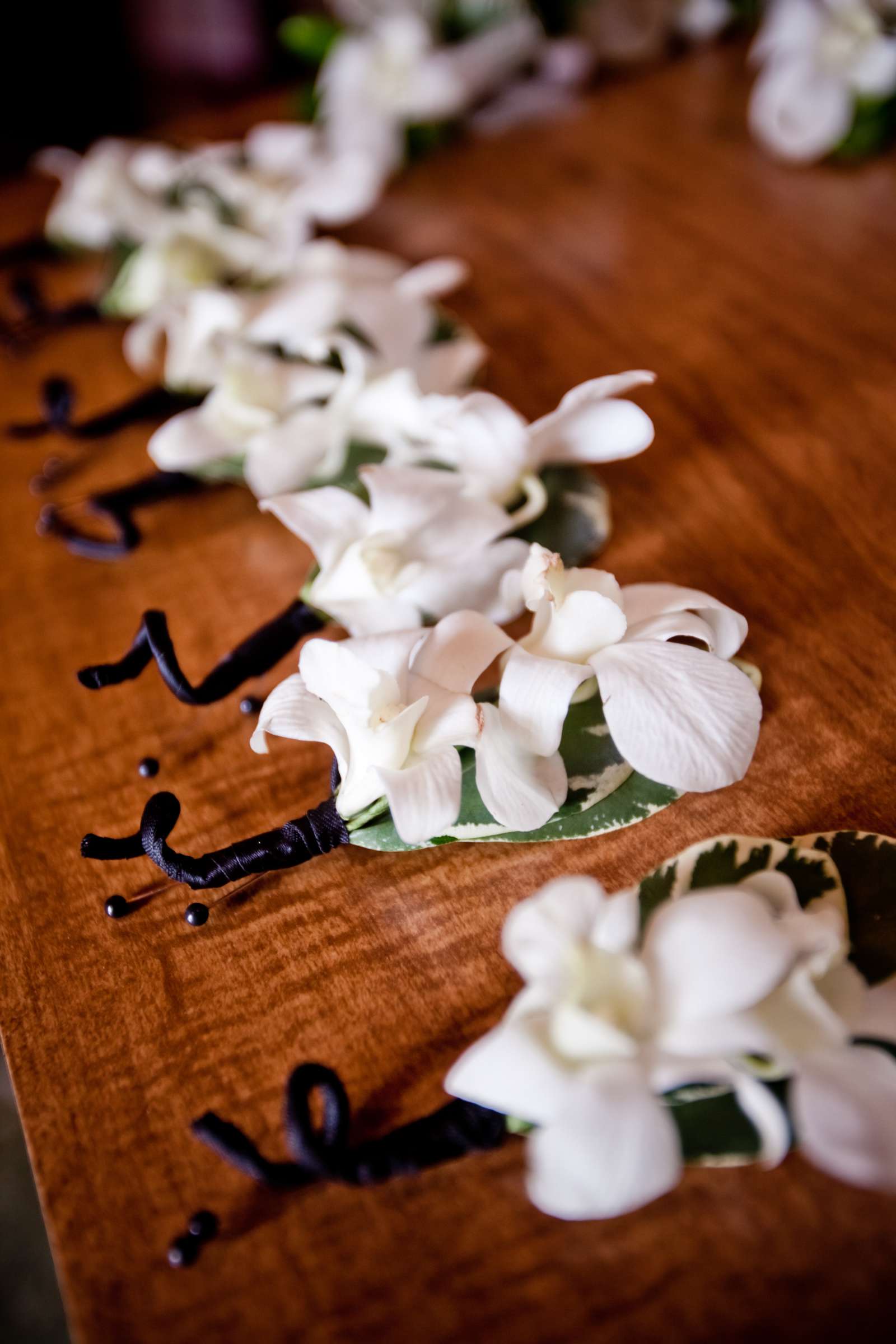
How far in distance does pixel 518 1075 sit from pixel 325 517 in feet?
0.82

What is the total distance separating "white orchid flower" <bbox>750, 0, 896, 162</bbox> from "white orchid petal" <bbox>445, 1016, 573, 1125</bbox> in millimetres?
651

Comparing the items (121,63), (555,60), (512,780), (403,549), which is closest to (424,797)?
(512,780)

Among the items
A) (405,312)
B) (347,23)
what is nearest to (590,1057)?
(405,312)

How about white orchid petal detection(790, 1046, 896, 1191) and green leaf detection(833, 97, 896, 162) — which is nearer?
white orchid petal detection(790, 1046, 896, 1191)

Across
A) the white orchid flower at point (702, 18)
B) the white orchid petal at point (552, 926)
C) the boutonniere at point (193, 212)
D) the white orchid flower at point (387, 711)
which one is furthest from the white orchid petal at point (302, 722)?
the white orchid flower at point (702, 18)

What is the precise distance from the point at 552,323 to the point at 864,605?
286 millimetres

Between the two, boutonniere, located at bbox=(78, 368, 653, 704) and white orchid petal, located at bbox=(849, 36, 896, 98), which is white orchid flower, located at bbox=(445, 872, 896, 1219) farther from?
white orchid petal, located at bbox=(849, 36, 896, 98)

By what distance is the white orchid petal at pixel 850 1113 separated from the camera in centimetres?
23

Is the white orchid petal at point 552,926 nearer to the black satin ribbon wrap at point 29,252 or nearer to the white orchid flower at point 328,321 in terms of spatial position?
the white orchid flower at point 328,321

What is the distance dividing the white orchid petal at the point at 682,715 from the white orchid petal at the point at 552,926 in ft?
0.22

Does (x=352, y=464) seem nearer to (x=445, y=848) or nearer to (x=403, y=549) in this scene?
(x=403, y=549)

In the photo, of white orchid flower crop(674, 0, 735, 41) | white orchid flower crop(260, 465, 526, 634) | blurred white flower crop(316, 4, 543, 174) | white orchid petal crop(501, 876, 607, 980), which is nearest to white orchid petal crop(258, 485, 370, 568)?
white orchid flower crop(260, 465, 526, 634)

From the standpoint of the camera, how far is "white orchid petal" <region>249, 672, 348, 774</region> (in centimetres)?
35

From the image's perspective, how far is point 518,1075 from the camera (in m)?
0.25
